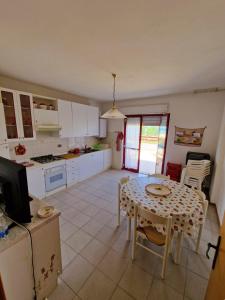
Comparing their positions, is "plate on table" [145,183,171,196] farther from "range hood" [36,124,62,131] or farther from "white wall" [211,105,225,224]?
"range hood" [36,124,62,131]

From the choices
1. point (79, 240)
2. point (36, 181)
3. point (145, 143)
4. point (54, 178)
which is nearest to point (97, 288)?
point (79, 240)

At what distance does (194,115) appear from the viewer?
344 cm

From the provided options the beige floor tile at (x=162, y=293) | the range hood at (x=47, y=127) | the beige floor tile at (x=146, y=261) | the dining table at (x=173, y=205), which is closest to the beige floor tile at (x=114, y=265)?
the beige floor tile at (x=146, y=261)

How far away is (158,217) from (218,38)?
1865 mm

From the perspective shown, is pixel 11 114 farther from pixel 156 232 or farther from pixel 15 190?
pixel 156 232

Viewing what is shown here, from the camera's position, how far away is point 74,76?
250cm

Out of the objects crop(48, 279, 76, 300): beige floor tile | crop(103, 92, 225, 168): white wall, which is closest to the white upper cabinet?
crop(48, 279, 76, 300): beige floor tile

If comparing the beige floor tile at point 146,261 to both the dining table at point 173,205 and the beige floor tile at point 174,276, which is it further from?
the dining table at point 173,205

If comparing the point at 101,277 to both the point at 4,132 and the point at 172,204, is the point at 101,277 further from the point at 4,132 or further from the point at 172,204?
the point at 4,132

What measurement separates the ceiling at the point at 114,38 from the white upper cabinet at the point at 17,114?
1.33 feet

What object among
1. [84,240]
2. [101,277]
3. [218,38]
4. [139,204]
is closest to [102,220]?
[84,240]

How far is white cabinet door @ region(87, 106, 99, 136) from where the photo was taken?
424 centimetres

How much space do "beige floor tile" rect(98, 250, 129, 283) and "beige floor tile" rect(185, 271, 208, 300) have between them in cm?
67

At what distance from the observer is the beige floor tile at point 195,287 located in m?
1.34
